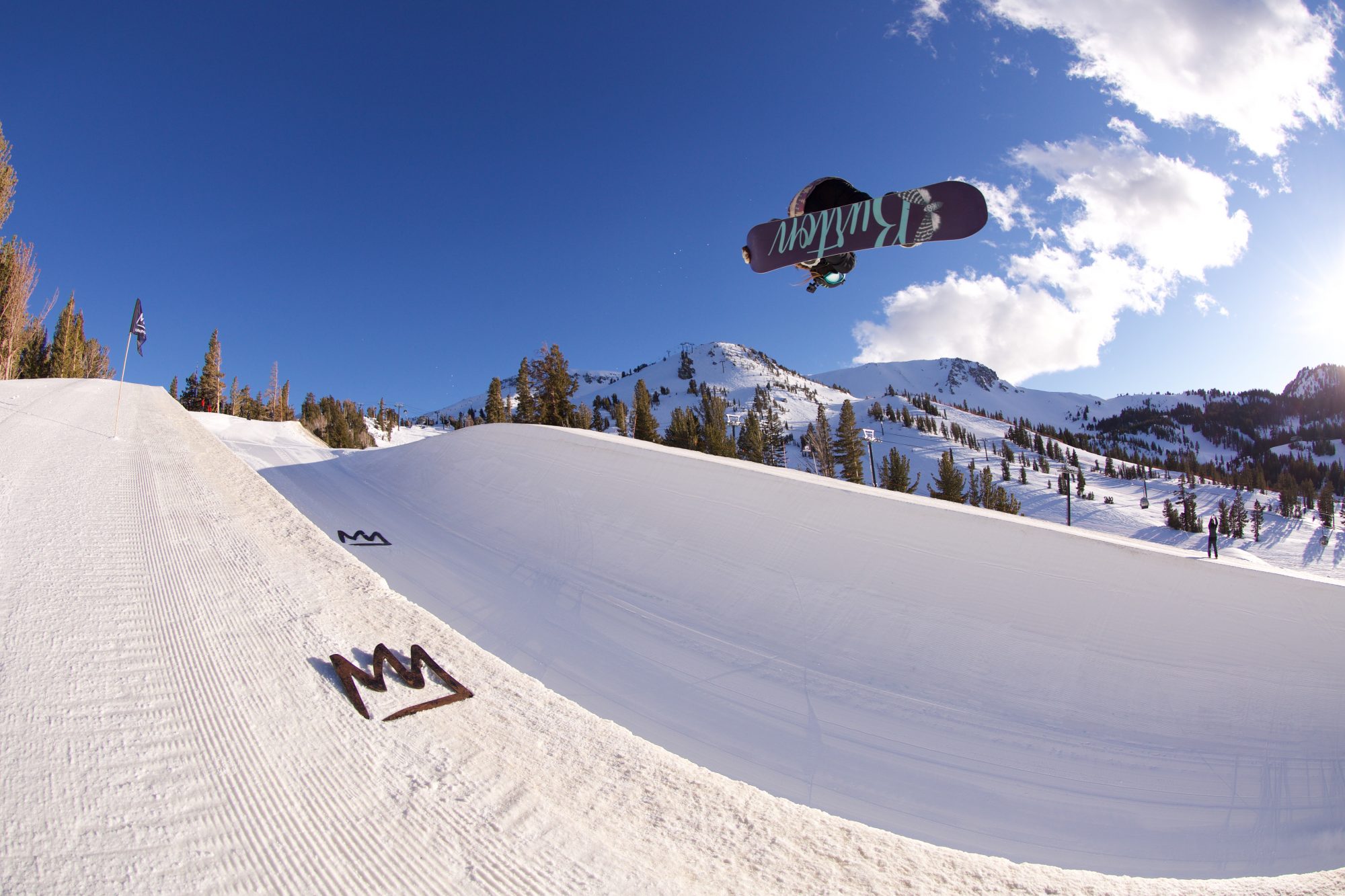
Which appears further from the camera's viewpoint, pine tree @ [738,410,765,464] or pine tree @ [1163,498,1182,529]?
pine tree @ [1163,498,1182,529]

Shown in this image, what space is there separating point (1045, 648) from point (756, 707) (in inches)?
142

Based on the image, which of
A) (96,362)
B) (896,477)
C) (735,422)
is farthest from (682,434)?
(96,362)

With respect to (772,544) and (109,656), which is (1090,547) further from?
(109,656)

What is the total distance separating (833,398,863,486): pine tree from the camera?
43938 mm

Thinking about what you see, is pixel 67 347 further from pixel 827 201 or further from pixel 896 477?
pixel 896 477

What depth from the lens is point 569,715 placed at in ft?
13.6

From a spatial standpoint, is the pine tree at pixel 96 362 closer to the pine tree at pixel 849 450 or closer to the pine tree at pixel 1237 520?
the pine tree at pixel 849 450

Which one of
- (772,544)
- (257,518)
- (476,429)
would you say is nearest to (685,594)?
(772,544)

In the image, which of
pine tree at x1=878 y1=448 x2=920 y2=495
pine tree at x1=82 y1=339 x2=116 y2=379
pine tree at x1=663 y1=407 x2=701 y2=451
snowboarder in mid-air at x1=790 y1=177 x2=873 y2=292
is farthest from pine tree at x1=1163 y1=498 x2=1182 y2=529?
pine tree at x1=82 y1=339 x2=116 y2=379

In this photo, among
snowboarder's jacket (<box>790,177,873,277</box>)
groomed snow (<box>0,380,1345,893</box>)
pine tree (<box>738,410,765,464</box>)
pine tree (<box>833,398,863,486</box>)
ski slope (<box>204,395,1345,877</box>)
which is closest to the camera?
groomed snow (<box>0,380,1345,893</box>)

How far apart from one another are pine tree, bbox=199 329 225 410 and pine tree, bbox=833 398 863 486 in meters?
63.9

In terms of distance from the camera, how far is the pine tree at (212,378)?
5594 centimetres

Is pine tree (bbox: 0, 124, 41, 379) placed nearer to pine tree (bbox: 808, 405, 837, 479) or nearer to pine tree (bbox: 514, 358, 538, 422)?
pine tree (bbox: 514, 358, 538, 422)

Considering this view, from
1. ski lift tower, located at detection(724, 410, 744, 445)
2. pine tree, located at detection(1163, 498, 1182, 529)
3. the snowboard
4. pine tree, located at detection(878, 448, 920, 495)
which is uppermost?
ski lift tower, located at detection(724, 410, 744, 445)
